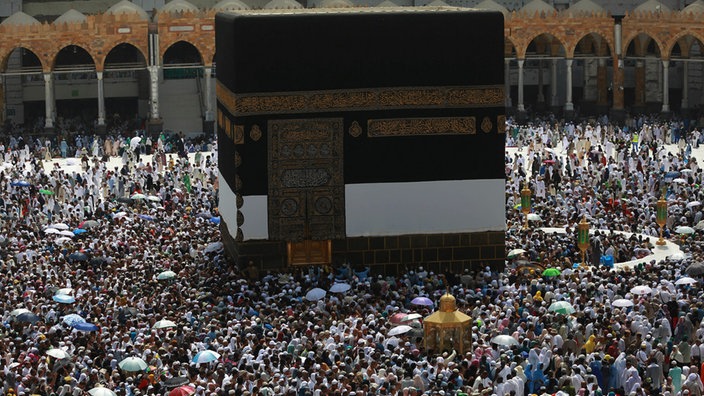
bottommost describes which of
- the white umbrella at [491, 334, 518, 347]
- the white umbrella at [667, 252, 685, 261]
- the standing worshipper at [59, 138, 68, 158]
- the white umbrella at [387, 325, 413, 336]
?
the white umbrella at [491, 334, 518, 347]

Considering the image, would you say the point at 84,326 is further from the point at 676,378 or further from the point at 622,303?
the point at 676,378

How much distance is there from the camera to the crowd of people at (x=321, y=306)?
779 inches

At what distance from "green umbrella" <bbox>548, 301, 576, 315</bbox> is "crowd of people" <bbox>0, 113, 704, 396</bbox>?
2.8 inches

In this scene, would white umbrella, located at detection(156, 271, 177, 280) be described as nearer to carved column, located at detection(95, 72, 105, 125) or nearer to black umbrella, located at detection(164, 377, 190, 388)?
black umbrella, located at detection(164, 377, 190, 388)

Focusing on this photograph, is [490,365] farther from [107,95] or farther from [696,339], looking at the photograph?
[107,95]

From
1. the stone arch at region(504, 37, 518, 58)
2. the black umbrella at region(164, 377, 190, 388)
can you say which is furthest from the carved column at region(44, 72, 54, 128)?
the black umbrella at region(164, 377, 190, 388)

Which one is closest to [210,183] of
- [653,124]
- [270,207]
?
[270,207]

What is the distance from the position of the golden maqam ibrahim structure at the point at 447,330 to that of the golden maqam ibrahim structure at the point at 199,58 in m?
27.3

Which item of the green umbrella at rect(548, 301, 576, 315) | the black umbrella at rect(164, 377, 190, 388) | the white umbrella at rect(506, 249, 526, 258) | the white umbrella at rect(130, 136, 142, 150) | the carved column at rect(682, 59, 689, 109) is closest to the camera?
the black umbrella at rect(164, 377, 190, 388)

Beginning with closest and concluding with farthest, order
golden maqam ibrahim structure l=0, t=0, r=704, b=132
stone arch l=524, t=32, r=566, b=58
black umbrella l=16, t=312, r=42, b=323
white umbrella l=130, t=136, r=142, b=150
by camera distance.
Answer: black umbrella l=16, t=312, r=42, b=323 → white umbrella l=130, t=136, r=142, b=150 → golden maqam ibrahim structure l=0, t=0, r=704, b=132 → stone arch l=524, t=32, r=566, b=58

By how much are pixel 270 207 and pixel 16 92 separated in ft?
80.9

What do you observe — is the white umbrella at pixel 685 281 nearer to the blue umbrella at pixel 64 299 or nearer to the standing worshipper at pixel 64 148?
the blue umbrella at pixel 64 299

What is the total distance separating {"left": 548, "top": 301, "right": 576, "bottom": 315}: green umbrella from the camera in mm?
22391

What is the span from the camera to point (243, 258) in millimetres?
27672
